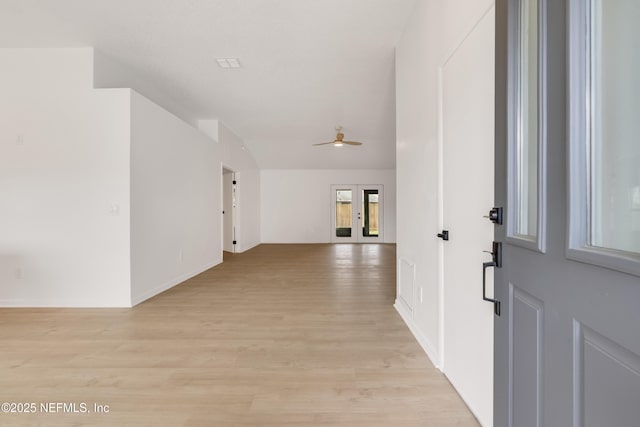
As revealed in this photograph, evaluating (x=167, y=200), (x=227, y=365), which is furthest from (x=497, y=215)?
(x=167, y=200)

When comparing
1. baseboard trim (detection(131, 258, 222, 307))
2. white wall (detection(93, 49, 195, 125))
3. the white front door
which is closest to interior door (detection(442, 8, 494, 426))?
the white front door

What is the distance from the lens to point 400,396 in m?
1.76

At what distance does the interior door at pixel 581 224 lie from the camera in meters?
0.68

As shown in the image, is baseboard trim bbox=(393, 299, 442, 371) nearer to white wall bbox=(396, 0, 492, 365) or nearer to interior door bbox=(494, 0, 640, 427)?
white wall bbox=(396, 0, 492, 365)

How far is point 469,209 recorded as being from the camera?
5.46 ft

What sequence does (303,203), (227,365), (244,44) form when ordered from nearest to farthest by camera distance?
1. (227,365)
2. (244,44)
3. (303,203)

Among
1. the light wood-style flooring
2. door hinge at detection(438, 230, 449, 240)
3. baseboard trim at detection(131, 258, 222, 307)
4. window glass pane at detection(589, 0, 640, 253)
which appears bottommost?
the light wood-style flooring

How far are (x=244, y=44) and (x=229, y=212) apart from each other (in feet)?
17.6

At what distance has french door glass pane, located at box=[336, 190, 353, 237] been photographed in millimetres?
9992

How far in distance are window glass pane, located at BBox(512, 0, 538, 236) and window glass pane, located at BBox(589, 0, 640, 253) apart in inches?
9.9

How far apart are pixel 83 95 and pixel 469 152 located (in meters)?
4.08

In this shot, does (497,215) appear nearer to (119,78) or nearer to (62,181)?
(62,181)

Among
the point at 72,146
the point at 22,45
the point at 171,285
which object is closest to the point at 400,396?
the point at 171,285

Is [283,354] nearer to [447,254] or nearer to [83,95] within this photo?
[447,254]
